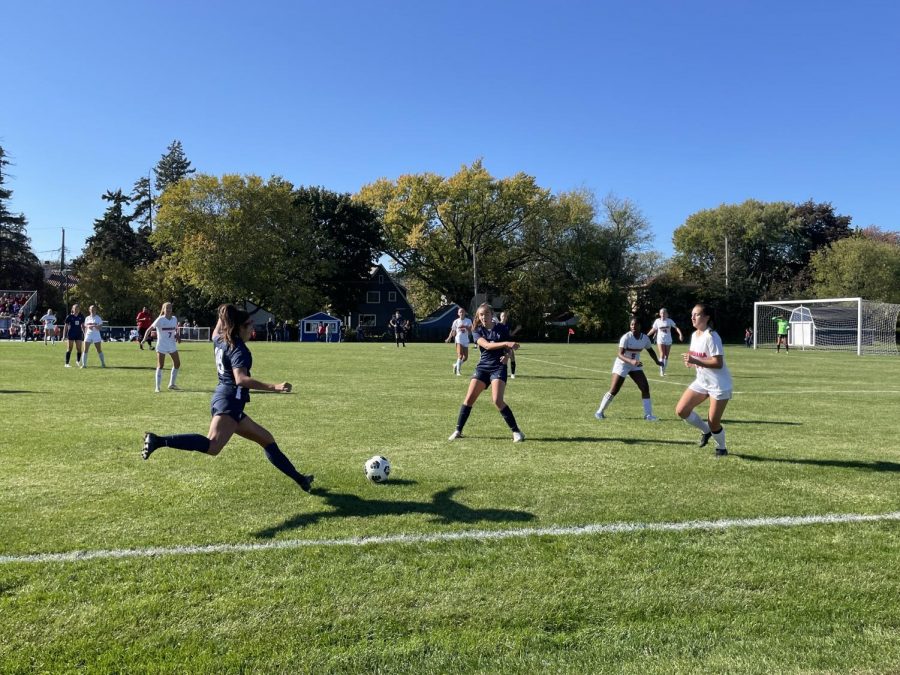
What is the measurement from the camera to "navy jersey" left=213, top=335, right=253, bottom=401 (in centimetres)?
557

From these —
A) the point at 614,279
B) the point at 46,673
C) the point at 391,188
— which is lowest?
the point at 46,673

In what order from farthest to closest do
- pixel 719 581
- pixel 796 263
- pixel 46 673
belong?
pixel 796 263 < pixel 719 581 < pixel 46 673

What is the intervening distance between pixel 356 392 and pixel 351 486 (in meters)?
8.22

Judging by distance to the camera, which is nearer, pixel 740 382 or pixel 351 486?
pixel 351 486

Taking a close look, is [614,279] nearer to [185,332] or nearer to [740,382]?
[185,332]

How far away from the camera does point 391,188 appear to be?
64.7 m

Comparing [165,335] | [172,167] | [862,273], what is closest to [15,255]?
[172,167]

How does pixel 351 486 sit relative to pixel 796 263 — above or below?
below

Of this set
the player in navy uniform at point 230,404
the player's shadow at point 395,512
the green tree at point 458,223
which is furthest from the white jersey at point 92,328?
the green tree at point 458,223

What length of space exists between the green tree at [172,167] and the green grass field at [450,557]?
284 feet

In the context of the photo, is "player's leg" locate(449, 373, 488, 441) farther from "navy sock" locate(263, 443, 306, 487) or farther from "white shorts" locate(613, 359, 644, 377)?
"navy sock" locate(263, 443, 306, 487)

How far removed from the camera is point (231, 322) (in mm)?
5699

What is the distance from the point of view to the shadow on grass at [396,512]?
5102 millimetres

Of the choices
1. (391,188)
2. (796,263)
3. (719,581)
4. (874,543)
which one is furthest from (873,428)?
(796,263)
